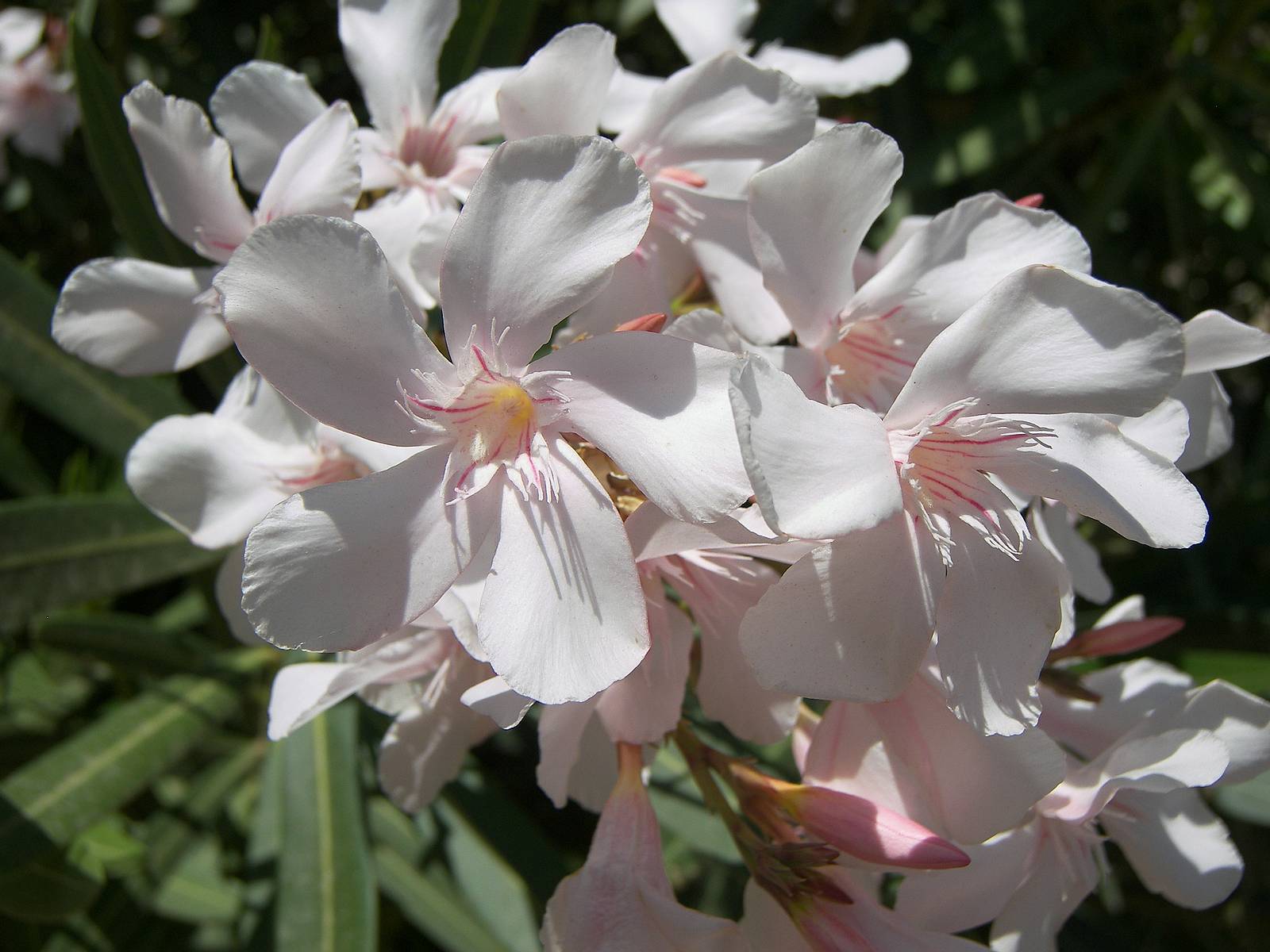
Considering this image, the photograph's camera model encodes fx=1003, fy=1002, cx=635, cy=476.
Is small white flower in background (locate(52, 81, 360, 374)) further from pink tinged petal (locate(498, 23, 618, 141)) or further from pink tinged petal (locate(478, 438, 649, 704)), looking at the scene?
pink tinged petal (locate(478, 438, 649, 704))

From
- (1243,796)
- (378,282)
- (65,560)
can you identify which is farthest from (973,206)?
(65,560)

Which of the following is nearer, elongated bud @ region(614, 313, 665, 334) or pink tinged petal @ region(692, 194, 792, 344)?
elongated bud @ region(614, 313, 665, 334)

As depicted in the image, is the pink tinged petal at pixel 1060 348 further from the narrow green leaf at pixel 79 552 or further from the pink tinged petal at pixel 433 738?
the narrow green leaf at pixel 79 552

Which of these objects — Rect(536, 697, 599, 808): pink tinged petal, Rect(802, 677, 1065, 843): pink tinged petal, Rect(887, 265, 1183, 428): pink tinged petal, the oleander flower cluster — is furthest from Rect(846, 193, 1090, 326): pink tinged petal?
Rect(536, 697, 599, 808): pink tinged petal

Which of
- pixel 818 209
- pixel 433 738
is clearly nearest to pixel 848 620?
pixel 818 209

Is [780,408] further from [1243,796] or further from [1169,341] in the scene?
[1243,796]

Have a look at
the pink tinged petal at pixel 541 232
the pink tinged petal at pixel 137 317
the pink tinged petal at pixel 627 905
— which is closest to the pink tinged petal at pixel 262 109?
the pink tinged petal at pixel 137 317

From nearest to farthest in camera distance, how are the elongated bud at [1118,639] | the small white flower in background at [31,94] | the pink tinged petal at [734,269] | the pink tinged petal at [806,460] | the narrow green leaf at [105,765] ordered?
the pink tinged petal at [806,460] → the pink tinged petal at [734,269] → the elongated bud at [1118,639] → the narrow green leaf at [105,765] → the small white flower in background at [31,94]
